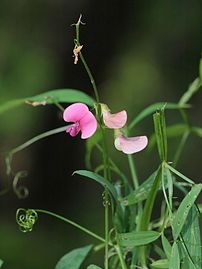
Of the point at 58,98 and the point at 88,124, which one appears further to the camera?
the point at 58,98

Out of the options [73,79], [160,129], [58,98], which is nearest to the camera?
[160,129]

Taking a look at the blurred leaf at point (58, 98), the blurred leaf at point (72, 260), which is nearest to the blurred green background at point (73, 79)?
the blurred leaf at point (58, 98)

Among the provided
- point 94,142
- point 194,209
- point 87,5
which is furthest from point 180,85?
point 194,209

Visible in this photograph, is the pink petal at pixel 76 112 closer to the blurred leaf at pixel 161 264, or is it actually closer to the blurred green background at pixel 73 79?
the blurred leaf at pixel 161 264

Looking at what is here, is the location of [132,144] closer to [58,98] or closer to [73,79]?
[58,98]

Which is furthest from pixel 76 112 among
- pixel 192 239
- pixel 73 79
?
pixel 73 79

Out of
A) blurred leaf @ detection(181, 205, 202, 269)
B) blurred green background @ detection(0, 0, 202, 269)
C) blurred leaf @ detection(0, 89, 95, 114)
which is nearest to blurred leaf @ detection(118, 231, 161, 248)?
blurred leaf @ detection(181, 205, 202, 269)

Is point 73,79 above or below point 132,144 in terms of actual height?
above
